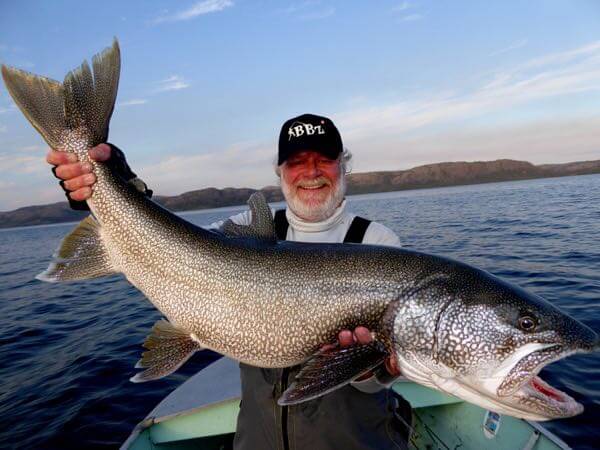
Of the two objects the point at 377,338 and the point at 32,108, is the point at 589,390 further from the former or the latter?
Answer: the point at 32,108

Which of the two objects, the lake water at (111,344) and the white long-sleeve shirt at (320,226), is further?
the lake water at (111,344)

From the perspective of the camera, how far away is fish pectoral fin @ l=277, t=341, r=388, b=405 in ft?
8.77

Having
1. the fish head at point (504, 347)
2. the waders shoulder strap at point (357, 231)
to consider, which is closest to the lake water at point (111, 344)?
the fish head at point (504, 347)

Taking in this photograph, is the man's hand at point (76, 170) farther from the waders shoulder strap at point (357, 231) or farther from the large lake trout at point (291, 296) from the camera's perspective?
the waders shoulder strap at point (357, 231)

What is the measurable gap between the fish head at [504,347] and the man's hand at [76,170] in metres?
2.99

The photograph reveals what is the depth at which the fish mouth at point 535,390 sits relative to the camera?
2518 mm

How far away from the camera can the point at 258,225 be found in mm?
3367

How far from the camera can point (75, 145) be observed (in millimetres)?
3164

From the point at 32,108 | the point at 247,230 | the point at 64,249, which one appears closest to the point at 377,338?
the point at 247,230

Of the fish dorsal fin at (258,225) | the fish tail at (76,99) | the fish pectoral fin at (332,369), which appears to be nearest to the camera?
the fish pectoral fin at (332,369)

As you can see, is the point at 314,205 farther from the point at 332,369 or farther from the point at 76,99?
the point at 76,99

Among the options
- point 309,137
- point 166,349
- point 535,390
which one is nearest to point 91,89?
point 309,137

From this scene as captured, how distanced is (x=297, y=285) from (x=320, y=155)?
76.3 inches

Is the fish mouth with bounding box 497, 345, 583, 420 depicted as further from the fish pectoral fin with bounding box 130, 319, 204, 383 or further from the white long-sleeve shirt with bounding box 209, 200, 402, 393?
the fish pectoral fin with bounding box 130, 319, 204, 383
